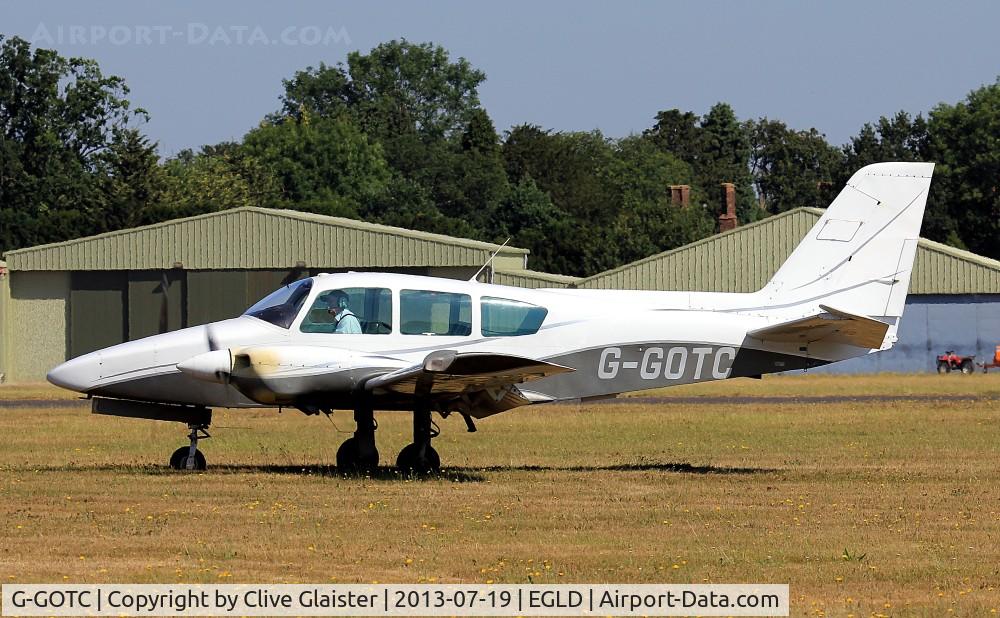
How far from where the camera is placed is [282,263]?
47.4m

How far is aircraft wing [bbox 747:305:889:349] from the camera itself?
1655 cm

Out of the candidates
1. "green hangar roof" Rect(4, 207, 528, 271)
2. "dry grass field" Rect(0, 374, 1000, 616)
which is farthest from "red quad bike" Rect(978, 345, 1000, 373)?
"dry grass field" Rect(0, 374, 1000, 616)

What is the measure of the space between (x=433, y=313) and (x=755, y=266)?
34830mm

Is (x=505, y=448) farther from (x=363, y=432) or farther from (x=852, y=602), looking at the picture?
(x=852, y=602)

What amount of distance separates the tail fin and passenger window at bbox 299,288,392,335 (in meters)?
4.73

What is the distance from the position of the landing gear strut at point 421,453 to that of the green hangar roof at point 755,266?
32210 millimetres

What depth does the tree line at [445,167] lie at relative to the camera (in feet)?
244

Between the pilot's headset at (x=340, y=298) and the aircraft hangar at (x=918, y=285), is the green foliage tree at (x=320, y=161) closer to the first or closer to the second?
the aircraft hangar at (x=918, y=285)

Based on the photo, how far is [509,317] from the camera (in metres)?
16.7

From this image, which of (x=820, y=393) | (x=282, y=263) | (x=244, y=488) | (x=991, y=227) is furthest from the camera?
(x=991, y=227)

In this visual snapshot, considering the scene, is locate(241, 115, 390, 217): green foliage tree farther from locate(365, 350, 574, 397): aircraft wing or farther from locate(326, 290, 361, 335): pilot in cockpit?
locate(365, 350, 574, 397): aircraft wing

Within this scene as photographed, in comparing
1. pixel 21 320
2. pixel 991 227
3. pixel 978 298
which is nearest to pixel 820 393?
pixel 978 298

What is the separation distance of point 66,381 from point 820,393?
24.1 meters

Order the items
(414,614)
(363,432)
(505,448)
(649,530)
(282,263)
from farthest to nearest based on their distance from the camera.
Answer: (282,263) → (505,448) → (363,432) → (649,530) → (414,614)
